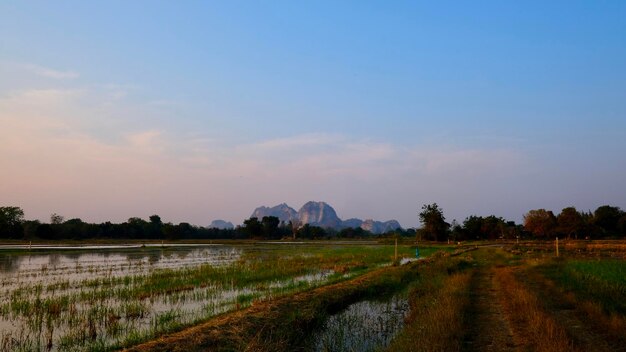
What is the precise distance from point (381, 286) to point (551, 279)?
8090 millimetres

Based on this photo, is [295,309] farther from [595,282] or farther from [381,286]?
[595,282]

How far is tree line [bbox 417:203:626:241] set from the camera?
8325cm

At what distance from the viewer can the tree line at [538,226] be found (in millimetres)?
83250

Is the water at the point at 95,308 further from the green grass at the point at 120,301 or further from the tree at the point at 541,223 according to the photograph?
the tree at the point at 541,223

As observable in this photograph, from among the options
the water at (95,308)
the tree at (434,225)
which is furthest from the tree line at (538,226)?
the water at (95,308)

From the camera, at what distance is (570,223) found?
83125mm

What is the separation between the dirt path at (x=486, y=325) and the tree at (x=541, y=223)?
272 feet

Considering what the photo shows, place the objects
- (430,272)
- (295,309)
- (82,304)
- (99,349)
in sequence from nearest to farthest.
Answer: (99,349) < (295,309) < (82,304) < (430,272)

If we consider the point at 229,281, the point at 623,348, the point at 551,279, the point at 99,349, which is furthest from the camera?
the point at 229,281

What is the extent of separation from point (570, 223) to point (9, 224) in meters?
108

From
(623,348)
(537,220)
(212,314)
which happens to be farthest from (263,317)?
(537,220)

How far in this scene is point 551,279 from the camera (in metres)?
19.8

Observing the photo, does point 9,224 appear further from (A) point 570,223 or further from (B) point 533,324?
(A) point 570,223

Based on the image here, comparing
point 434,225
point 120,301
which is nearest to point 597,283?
point 120,301
